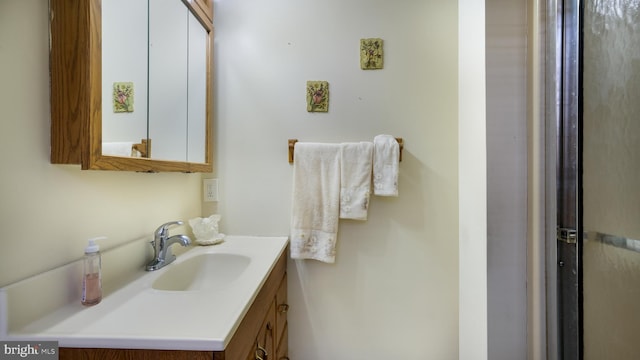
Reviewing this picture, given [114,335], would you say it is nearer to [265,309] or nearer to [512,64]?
[265,309]

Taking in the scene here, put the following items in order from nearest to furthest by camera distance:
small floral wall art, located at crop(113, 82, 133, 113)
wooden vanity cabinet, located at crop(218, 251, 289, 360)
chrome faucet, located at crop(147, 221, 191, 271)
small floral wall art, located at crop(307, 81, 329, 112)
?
1. wooden vanity cabinet, located at crop(218, 251, 289, 360)
2. small floral wall art, located at crop(113, 82, 133, 113)
3. chrome faucet, located at crop(147, 221, 191, 271)
4. small floral wall art, located at crop(307, 81, 329, 112)

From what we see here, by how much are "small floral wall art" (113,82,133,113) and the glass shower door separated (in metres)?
1.50

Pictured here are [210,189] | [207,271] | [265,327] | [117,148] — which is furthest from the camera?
[210,189]

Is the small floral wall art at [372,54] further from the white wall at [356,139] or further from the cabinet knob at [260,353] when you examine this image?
the cabinet knob at [260,353]

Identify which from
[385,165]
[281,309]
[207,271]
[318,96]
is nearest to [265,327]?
[281,309]

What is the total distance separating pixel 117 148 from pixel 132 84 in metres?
0.24

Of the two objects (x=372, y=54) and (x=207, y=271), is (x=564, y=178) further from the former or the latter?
(x=207, y=271)

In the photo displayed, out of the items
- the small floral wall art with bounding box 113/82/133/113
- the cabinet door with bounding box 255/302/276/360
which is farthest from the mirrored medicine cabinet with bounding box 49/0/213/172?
the cabinet door with bounding box 255/302/276/360

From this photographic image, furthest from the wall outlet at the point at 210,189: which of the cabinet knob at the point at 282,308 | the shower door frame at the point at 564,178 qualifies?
the shower door frame at the point at 564,178

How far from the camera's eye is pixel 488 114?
926mm

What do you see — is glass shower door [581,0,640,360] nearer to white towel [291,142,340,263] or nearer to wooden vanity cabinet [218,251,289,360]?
white towel [291,142,340,263]

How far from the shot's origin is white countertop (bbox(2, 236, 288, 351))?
1.68ft

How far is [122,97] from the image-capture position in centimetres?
78

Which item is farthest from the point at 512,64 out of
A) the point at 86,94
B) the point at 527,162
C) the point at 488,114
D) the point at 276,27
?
the point at 86,94
